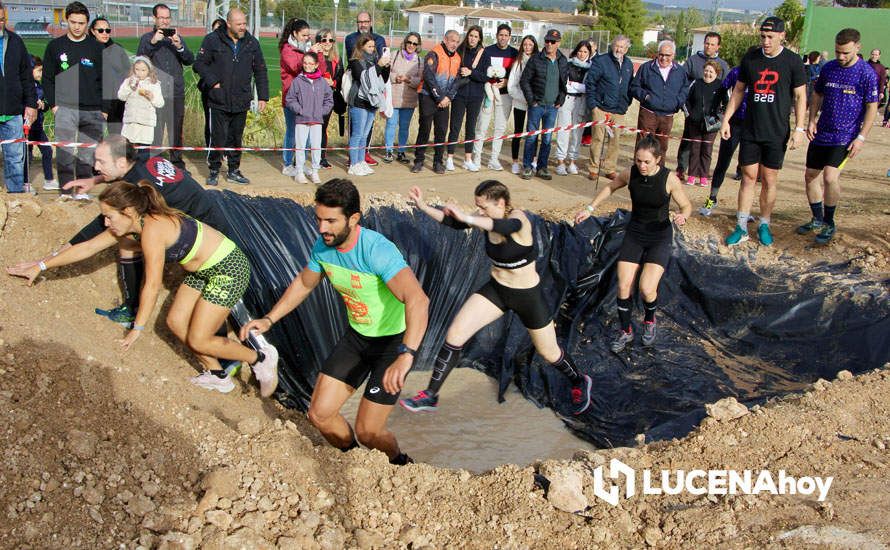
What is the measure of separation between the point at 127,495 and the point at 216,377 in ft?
5.68

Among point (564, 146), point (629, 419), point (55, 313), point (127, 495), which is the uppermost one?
point (564, 146)

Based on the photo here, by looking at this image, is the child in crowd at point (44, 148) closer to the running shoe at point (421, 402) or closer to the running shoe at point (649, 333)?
the running shoe at point (421, 402)

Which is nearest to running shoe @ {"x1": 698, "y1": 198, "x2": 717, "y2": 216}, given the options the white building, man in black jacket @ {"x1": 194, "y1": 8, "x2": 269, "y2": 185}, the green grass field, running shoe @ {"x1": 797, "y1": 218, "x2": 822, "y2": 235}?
running shoe @ {"x1": 797, "y1": 218, "x2": 822, "y2": 235}

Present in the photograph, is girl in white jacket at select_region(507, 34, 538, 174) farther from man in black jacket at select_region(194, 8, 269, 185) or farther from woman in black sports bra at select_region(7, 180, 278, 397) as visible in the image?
woman in black sports bra at select_region(7, 180, 278, 397)

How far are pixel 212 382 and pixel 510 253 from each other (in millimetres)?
2181

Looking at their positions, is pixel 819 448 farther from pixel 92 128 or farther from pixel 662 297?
pixel 92 128

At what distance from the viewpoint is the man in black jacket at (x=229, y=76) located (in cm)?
861

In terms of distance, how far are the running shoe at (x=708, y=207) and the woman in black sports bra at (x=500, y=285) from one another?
3.91 meters

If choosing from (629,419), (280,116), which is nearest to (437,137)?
(280,116)

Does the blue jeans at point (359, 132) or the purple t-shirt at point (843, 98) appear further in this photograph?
the blue jeans at point (359, 132)

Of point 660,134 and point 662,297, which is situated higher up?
point 660,134

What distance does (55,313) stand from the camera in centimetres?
530

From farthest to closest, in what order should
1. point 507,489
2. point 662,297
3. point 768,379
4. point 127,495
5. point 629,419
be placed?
point 662,297, point 768,379, point 629,419, point 507,489, point 127,495

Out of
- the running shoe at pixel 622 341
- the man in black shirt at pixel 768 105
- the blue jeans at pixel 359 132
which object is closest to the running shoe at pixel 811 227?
the man in black shirt at pixel 768 105
